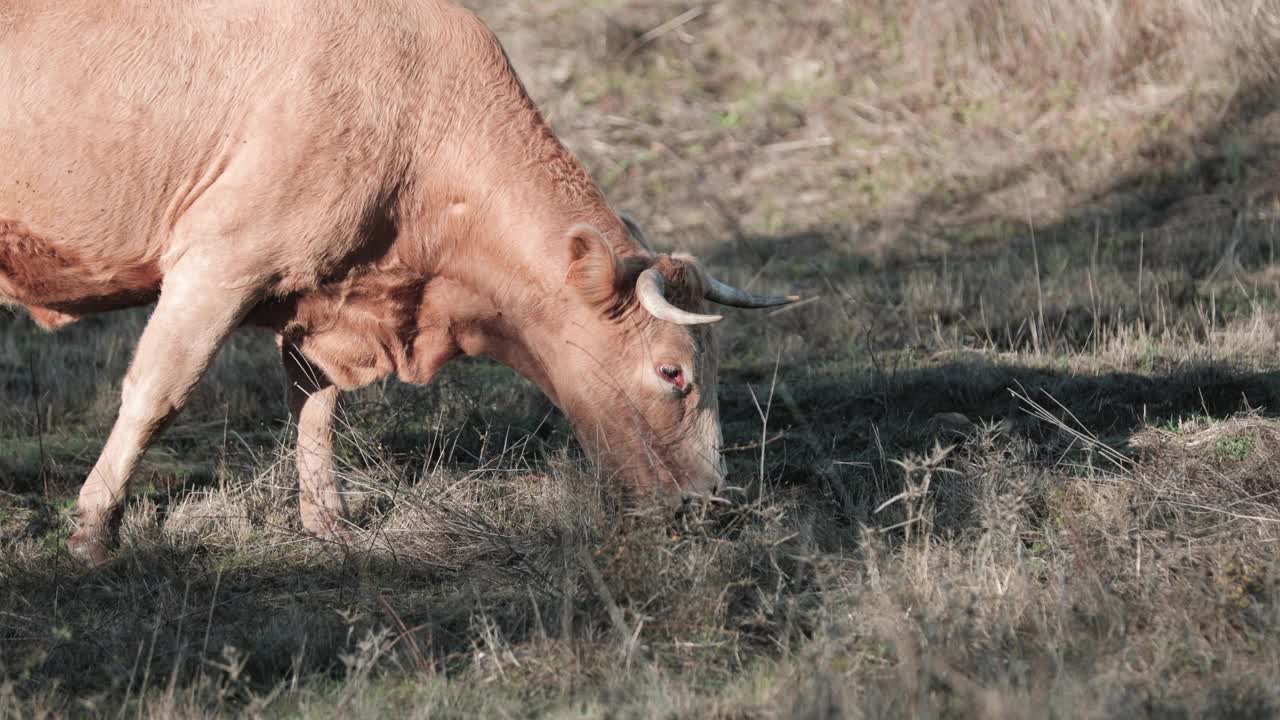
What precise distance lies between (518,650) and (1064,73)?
39.3 feet

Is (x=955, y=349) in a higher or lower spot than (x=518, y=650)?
lower

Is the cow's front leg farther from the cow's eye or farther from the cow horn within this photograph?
the cow horn

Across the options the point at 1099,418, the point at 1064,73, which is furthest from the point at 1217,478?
the point at 1064,73

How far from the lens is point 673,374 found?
5.95 m

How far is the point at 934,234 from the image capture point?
12.8 m

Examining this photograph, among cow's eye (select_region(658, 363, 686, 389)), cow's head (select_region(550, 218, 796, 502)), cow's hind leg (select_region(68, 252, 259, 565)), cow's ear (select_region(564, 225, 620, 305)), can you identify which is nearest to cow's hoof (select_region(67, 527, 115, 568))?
cow's hind leg (select_region(68, 252, 259, 565))

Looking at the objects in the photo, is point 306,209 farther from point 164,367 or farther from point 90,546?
point 90,546

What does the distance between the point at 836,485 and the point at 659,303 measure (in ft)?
4.97

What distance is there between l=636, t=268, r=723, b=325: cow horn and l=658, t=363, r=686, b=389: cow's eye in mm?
205

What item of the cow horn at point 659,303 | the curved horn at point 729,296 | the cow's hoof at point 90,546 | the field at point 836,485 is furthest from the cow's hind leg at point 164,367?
the curved horn at point 729,296

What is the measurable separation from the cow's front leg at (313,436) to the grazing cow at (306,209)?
81cm

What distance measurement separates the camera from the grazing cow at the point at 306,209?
587cm

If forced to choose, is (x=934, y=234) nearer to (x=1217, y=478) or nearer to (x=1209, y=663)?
(x=1217, y=478)

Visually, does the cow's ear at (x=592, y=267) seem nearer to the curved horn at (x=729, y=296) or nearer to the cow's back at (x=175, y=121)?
the curved horn at (x=729, y=296)
